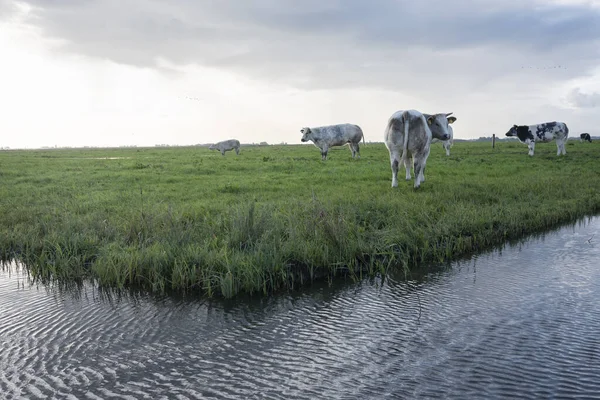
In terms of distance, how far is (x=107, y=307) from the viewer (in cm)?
539

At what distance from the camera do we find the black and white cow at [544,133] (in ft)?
88.0

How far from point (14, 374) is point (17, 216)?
6.54 metres

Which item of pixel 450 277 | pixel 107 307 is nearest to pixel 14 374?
pixel 107 307

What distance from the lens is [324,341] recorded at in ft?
14.2

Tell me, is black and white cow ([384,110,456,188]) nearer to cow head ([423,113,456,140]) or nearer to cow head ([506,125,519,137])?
cow head ([423,113,456,140])

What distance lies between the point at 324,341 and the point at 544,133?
2769cm

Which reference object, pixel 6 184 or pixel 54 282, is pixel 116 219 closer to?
pixel 54 282

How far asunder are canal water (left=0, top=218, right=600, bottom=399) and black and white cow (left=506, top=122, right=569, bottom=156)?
77.1 feet

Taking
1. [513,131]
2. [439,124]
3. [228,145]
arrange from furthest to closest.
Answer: [228,145], [513,131], [439,124]

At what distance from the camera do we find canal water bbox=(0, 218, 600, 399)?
3.55m

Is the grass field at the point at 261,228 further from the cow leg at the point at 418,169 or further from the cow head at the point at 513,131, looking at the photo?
the cow head at the point at 513,131

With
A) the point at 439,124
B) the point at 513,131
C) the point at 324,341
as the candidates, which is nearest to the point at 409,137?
the point at 439,124

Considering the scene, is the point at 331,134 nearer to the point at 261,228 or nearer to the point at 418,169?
the point at 418,169

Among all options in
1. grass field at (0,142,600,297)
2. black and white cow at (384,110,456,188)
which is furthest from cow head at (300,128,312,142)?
black and white cow at (384,110,456,188)
